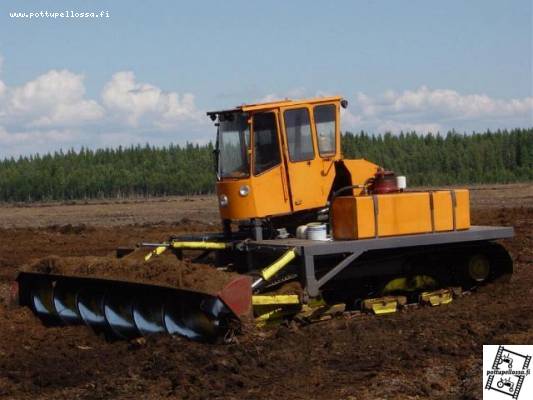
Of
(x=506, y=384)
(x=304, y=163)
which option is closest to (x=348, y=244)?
(x=304, y=163)

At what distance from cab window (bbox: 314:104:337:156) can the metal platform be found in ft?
4.77

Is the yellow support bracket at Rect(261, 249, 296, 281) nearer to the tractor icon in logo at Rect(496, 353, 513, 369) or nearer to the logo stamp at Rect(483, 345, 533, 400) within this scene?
the logo stamp at Rect(483, 345, 533, 400)

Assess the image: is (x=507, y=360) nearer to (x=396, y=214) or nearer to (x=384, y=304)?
(x=384, y=304)

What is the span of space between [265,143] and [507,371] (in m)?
5.49

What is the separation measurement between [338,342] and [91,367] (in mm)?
2706

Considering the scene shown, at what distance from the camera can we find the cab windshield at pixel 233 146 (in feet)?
43.8

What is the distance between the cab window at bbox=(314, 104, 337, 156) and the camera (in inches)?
532

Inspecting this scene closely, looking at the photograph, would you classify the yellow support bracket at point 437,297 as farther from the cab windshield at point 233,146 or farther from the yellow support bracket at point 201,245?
the cab windshield at point 233,146

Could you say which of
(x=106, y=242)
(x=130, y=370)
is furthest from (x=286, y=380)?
(x=106, y=242)

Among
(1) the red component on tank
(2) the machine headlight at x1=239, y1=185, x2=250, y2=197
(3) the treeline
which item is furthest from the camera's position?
(3) the treeline

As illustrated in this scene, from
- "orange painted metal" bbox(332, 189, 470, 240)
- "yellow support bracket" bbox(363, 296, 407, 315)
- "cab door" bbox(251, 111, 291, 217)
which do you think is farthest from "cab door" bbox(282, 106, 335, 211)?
"yellow support bracket" bbox(363, 296, 407, 315)

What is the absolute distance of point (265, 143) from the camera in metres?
13.3

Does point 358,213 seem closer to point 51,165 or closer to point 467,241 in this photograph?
point 467,241

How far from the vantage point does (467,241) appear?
44.4ft
